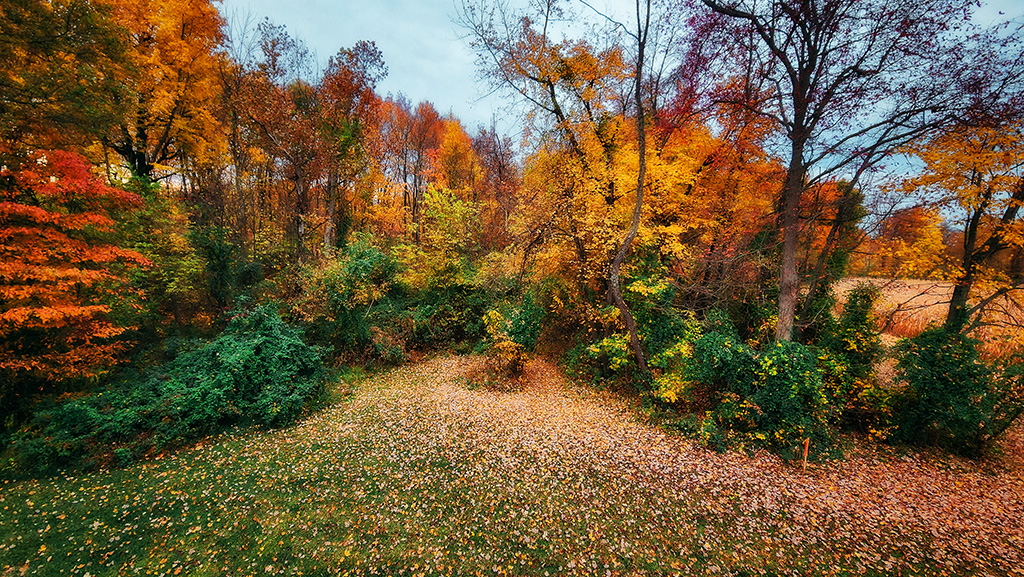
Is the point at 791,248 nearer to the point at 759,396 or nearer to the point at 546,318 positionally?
the point at 759,396

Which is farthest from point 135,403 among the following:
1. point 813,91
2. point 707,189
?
point 707,189

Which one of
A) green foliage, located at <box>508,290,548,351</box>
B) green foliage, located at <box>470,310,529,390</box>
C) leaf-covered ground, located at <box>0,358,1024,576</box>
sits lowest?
leaf-covered ground, located at <box>0,358,1024,576</box>

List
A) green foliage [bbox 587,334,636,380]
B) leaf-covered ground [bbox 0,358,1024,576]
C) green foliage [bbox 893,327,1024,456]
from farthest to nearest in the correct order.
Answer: green foliage [bbox 587,334,636,380] < green foliage [bbox 893,327,1024,456] < leaf-covered ground [bbox 0,358,1024,576]

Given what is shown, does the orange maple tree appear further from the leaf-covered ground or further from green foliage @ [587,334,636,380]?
green foliage @ [587,334,636,380]

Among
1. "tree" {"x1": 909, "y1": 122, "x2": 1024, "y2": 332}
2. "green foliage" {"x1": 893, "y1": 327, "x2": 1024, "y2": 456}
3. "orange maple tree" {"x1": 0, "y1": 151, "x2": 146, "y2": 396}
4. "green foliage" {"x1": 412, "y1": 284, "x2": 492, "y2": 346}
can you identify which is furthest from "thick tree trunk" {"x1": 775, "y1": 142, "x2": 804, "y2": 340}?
"orange maple tree" {"x1": 0, "y1": 151, "x2": 146, "y2": 396}

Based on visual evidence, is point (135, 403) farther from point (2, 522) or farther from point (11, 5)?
point (11, 5)

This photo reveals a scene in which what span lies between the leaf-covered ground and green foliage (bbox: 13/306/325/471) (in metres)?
0.55

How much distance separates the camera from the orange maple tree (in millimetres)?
5922

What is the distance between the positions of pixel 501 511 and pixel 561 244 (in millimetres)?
8194

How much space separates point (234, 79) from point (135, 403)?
46.4 ft

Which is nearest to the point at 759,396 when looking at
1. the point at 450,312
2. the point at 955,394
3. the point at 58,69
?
the point at 955,394

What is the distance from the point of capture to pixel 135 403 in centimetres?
661

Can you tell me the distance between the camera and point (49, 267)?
6.06 m

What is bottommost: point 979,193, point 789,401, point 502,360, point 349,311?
point 502,360
